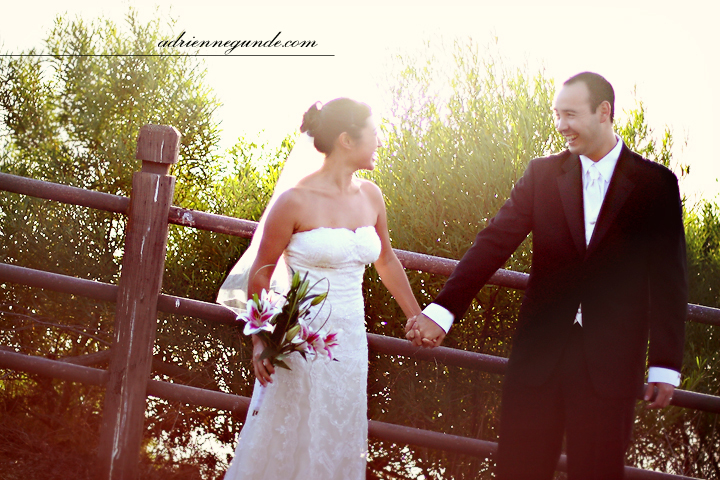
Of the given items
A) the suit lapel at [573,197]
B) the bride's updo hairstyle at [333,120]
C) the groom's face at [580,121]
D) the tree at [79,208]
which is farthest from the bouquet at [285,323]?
the tree at [79,208]

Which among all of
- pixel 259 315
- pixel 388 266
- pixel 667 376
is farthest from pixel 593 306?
pixel 259 315

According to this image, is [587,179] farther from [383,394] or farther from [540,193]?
[383,394]

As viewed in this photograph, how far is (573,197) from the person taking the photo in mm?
2537

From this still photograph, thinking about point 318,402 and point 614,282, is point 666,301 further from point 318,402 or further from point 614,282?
point 318,402

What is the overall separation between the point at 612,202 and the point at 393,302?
10.4 feet

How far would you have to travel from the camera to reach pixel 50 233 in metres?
6.86

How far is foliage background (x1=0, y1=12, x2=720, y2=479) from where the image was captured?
17.8ft

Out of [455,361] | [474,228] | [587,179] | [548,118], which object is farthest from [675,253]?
[548,118]

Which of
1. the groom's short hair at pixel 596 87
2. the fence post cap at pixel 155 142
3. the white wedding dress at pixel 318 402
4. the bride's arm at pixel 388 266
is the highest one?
the groom's short hair at pixel 596 87

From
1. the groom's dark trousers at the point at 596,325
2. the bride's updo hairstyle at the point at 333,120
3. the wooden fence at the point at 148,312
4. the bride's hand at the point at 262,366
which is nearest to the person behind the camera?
the groom's dark trousers at the point at 596,325

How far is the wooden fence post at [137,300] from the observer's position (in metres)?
3.40

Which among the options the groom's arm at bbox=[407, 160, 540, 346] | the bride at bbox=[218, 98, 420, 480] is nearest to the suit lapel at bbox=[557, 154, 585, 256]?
the groom's arm at bbox=[407, 160, 540, 346]

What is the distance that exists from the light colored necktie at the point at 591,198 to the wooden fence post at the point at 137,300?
2.00 m

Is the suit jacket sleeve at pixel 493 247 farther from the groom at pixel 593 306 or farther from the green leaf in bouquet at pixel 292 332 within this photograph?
the green leaf in bouquet at pixel 292 332
